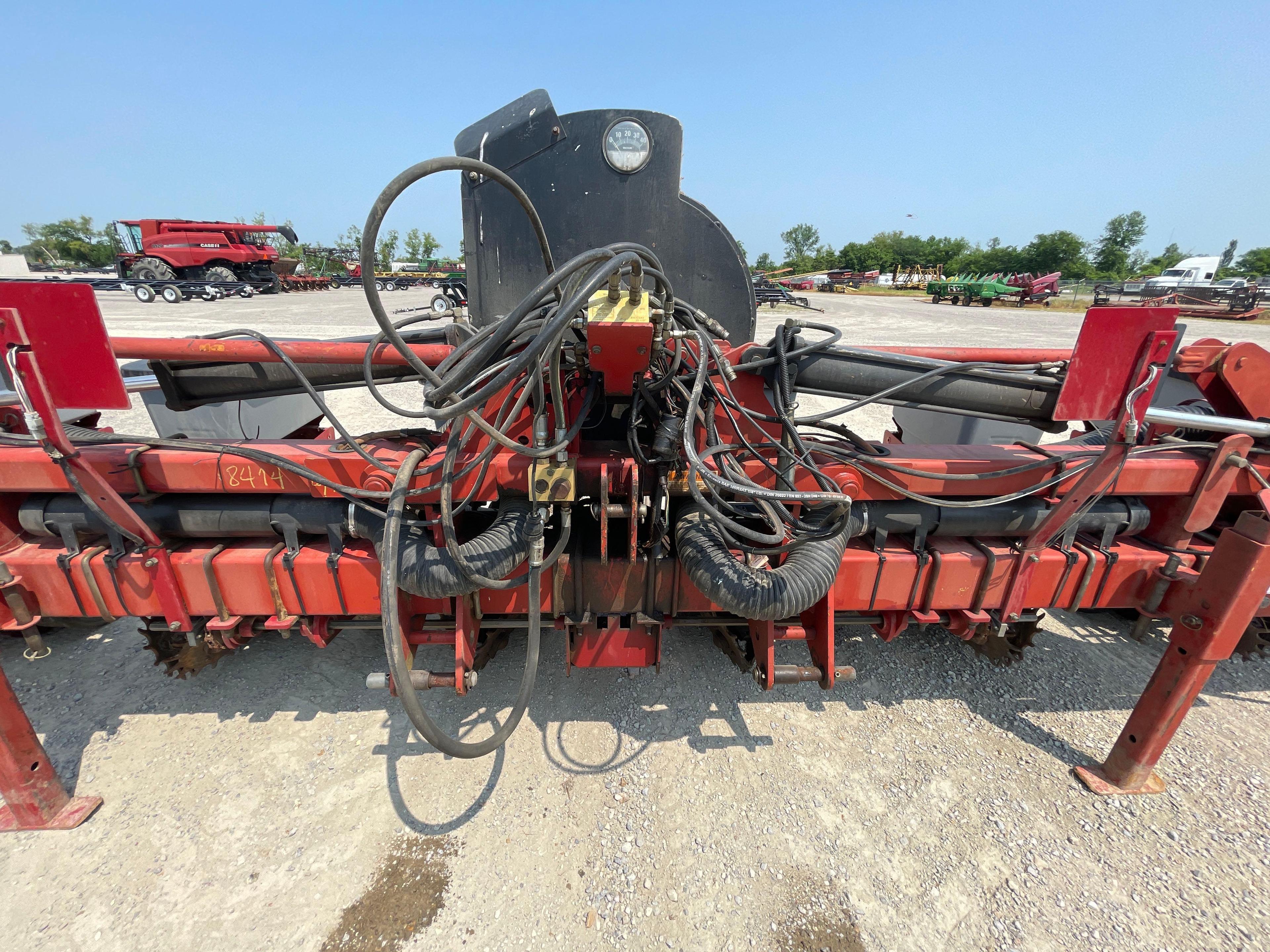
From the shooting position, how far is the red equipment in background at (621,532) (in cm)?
193

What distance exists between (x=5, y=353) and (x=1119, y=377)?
11.9ft

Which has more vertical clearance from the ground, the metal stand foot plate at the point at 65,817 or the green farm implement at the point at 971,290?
the green farm implement at the point at 971,290

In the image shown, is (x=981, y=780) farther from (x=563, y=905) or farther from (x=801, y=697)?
(x=563, y=905)

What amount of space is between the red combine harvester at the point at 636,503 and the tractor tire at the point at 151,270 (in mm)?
26511

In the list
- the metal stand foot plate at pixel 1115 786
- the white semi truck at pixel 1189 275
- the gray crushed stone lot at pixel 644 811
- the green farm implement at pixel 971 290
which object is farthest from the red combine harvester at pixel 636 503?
the white semi truck at pixel 1189 275

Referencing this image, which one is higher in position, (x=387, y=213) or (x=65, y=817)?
(x=387, y=213)

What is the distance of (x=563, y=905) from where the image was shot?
1.90 m

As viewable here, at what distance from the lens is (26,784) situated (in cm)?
203

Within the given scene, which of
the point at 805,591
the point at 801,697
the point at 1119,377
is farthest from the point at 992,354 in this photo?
the point at 801,697

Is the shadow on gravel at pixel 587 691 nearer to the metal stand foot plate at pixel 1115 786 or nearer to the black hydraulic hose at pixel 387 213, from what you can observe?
the metal stand foot plate at pixel 1115 786

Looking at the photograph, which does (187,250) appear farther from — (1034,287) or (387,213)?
(1034,287)

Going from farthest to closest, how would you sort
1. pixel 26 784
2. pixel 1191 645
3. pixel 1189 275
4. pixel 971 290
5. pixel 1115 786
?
pixel 1189 275, pixel 971 290, pixel 1115 786, pixel 1191 645, pixel 26 784

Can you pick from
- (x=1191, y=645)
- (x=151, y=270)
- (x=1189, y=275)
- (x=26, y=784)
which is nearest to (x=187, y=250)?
(x=151, y=270)

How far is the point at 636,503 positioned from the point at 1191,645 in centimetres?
226
